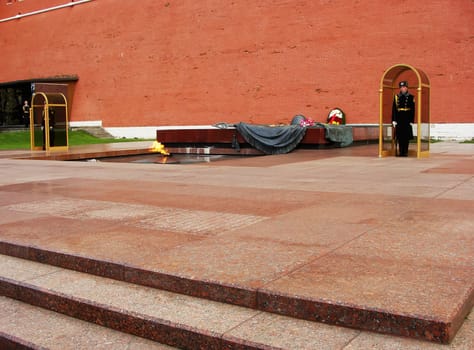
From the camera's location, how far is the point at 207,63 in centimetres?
2214

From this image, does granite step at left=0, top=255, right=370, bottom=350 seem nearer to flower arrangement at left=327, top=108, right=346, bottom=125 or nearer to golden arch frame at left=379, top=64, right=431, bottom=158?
golden arch frame at left=379, top=64, right=431, bottom=158

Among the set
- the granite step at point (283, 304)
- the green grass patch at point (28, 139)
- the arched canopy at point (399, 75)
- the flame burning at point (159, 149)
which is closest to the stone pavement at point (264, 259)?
the granite step at point (283, 304)

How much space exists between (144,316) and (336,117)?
1611 cm

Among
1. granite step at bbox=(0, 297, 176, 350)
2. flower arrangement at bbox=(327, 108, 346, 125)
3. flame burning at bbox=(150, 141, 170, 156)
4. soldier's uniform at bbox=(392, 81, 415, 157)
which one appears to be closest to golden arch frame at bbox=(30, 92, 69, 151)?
flame burning at bbox=(150, 141, 170, 156)

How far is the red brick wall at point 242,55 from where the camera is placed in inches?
663

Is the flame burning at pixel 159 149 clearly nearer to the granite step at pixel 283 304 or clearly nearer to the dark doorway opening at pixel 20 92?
the dark doorway opening at pixel 20 92

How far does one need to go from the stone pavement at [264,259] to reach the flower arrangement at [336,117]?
1154cm

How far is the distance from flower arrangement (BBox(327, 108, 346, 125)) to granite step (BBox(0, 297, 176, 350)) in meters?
15.8

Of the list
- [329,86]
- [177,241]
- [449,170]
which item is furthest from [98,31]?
[177,241]

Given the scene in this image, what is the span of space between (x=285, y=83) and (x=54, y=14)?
14002 millimetres

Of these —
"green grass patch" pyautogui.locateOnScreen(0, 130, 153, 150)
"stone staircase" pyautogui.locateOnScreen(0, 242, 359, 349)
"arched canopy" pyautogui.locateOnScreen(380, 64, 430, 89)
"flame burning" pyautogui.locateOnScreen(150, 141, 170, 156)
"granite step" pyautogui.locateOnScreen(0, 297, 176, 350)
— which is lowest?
"granite step" pyautogui.locateOnScreen(0, 297, 176, 350)

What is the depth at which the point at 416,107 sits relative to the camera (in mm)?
11141

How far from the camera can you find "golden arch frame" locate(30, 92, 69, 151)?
16531 millimetres

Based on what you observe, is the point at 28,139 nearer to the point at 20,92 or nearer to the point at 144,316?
the point at 20,92
